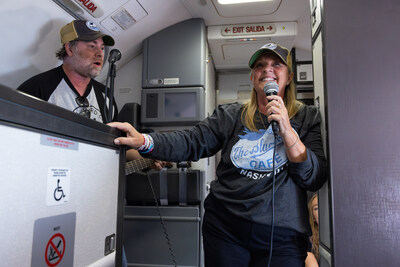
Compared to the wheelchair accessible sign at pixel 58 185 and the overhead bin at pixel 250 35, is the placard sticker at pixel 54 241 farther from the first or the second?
the overhead bin at pixel 250 35

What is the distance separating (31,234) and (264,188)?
33.7 inches

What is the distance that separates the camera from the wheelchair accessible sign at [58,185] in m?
0.65

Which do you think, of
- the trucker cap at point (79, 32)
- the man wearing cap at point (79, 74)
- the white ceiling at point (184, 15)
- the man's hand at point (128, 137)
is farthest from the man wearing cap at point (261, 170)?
the white ceiling at point (184, 15)

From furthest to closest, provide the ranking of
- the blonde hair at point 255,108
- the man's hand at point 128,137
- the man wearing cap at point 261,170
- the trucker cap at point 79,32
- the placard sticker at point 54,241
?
the trucker cap at point 79,32 → the blonde hair at point 255,108 → the man wearing cap at point 261,170 → the man's hand at point 128,137 → the placard sticker at point 54,241

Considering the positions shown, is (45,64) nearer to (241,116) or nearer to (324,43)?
(241,116)

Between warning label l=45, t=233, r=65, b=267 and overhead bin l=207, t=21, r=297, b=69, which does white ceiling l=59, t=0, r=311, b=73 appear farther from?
warning label l=45, t=233, r=65, b=267

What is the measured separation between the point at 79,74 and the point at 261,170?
146 centimetres

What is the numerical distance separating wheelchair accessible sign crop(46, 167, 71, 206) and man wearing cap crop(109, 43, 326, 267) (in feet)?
0.99

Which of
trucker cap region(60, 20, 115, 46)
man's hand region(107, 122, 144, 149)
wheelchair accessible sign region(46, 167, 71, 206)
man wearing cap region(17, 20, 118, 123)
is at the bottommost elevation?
wheelchair accessible sign region(46, 167, 71, 206)

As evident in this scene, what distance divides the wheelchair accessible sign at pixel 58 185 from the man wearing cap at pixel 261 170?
30 cm

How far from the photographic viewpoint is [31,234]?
61cm

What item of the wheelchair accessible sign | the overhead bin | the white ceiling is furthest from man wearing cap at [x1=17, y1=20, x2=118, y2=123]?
the overhead bin

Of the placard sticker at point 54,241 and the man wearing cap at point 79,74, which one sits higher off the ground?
the man wearing cap at point 79,74

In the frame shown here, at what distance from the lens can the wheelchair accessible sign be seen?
65cm
